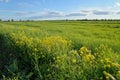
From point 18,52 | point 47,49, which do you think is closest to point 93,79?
point 47,49

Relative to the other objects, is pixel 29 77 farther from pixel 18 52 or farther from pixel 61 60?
pixel 18 52

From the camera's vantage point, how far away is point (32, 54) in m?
8.38

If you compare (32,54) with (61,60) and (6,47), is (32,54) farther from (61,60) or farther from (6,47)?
(6,47)

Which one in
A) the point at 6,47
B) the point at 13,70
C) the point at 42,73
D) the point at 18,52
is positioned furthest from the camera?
the point at 6,47

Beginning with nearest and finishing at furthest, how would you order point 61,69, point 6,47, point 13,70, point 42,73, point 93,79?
1. point 93,79
2. point 61,69
3. point 42,73
4. point 13,70
5. point 6,47

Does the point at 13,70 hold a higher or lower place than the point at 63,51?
lower

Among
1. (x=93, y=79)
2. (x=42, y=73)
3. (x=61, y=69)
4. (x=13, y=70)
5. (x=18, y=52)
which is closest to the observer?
(x=93, y=79)

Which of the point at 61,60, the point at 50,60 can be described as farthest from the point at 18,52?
Result: the point at 61,60

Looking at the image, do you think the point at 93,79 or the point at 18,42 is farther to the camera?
the point at 18,42

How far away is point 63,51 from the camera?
25.5 ft

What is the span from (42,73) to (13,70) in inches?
39.9

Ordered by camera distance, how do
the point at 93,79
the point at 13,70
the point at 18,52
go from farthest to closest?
the point at 18,52 < the point at 13,70 < the point at 93,79

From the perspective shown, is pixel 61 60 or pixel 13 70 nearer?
pixel 61 60

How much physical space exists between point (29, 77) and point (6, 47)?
3.57 meters
